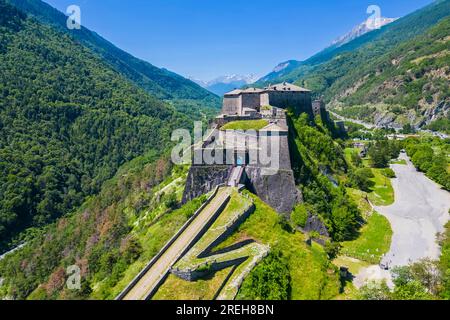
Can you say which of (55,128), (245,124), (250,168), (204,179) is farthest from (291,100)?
(55,128)

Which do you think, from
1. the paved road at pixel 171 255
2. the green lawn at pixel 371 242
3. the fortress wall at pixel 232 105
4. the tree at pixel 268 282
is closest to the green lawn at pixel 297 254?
the tree at pixel 268 282

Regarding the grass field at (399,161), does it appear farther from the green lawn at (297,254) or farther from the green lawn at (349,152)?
the green lawn at (297,254)

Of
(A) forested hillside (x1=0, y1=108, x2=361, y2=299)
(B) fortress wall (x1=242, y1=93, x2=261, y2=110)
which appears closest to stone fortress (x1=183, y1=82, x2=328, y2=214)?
(A) forested hillside (x1=0, y1=108, x2=361, y2=299)

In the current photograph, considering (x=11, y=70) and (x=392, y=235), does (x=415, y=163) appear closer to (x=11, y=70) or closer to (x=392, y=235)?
(x=392, y=235)

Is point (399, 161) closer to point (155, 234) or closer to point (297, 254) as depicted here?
point (297, 254)

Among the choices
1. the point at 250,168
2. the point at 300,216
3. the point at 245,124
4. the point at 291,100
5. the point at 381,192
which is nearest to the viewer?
the point at 300,216

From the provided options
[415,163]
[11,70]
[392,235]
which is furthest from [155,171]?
[11,70]

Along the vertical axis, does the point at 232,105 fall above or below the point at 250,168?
above

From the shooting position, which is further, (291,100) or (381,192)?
(291,100)
